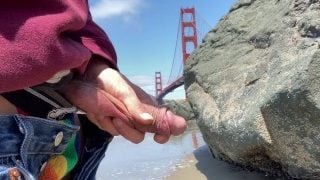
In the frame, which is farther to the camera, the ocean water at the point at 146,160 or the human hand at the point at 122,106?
the ocean water at the point at 146,160

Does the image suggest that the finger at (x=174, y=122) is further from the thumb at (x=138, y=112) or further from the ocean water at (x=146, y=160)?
the ocean water at (x=146, y=160)

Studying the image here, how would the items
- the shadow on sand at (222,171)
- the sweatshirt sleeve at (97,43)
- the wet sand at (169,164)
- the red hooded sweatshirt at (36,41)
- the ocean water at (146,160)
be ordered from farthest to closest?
1. the ocean water at (146,160)
2. the wet sand at (169,164)
3. the shadow on sand at (222,171)
4. the sweatshirt sleeve at (97,43)
5. the red hooded sweatshirt at (36,41)

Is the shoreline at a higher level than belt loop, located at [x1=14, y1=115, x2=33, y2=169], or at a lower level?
lower

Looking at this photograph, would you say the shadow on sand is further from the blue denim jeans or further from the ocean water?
the blue denim jeans

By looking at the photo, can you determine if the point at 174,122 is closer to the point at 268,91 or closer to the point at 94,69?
the point at 94,69

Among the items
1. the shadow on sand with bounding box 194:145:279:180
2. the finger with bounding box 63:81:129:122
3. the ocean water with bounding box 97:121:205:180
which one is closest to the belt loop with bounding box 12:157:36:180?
the finger with bounding box 63:81:129:122

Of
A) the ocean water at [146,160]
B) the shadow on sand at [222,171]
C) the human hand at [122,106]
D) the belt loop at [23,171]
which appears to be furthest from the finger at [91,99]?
the ocean water at [146,160]
